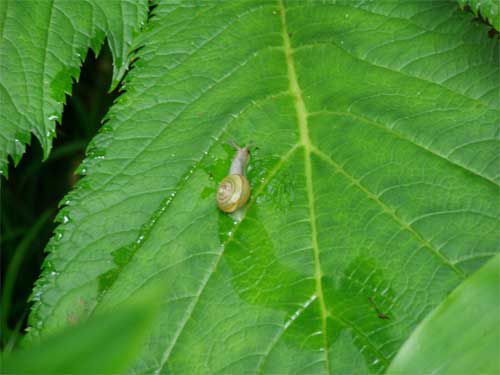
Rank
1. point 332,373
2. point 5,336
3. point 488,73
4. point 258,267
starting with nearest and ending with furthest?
point 332,373
point 258,267
point 488,73
point 5,336

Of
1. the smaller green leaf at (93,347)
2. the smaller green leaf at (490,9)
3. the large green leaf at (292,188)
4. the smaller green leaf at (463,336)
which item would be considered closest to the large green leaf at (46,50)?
the large green leaf at (292,188)

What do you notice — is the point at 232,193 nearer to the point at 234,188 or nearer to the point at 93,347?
the point at 234,188

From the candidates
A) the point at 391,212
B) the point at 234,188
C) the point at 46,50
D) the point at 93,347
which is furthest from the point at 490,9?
the point at 93,347

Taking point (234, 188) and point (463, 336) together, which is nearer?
point (463, 336)

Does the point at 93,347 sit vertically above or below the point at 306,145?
below

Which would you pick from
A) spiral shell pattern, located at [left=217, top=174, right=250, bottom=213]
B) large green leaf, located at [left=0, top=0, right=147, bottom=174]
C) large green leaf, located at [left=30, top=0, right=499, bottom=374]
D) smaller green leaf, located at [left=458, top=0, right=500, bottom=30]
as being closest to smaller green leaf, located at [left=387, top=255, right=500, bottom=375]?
large green leaf, located at [left=30, top=0, right=499, bottom=374]

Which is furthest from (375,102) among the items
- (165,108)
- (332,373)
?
(332,373)

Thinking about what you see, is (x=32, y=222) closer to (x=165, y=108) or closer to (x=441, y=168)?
(x=165, y=108)
